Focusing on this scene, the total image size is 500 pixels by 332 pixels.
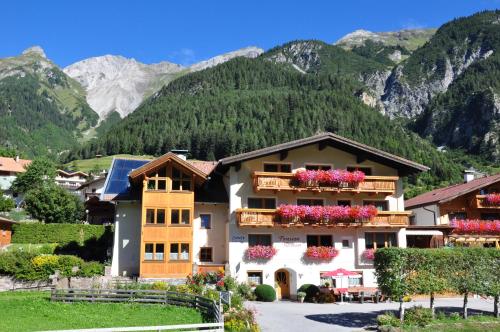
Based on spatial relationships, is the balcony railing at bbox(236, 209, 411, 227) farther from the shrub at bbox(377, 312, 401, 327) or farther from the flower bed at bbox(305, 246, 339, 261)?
the shrub at bbox(377, 312, 401, 327)

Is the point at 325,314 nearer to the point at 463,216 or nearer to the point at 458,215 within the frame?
the point at 458,215

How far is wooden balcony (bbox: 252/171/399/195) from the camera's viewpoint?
36781 mm

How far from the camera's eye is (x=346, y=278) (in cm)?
3728

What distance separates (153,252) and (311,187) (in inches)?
466

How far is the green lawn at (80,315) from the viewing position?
2202 centimetres

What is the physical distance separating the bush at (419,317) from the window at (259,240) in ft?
48.1

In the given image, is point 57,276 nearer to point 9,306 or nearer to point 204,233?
point 9,306

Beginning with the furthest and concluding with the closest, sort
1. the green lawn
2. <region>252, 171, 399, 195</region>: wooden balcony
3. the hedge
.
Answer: the hedge < <region>252, 171, 399, 195</region>: wooden balcony < the green lawn

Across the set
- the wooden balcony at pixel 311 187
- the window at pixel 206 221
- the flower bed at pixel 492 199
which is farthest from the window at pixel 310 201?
the flower bed at pixel 492 199

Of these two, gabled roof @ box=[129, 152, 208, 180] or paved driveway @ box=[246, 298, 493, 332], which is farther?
gabled roof @ box=[129, 152, 208, 180]

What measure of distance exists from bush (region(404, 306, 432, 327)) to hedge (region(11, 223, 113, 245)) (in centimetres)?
3599

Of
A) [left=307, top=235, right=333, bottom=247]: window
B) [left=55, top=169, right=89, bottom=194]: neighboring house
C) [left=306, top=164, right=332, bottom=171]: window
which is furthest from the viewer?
[left=55, top=169, right=89, bottom=194]: neighboring house

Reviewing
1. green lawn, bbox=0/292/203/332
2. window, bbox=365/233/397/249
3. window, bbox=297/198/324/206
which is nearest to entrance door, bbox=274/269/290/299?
window, bbox=297/198/324/206

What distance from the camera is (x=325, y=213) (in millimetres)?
36812
